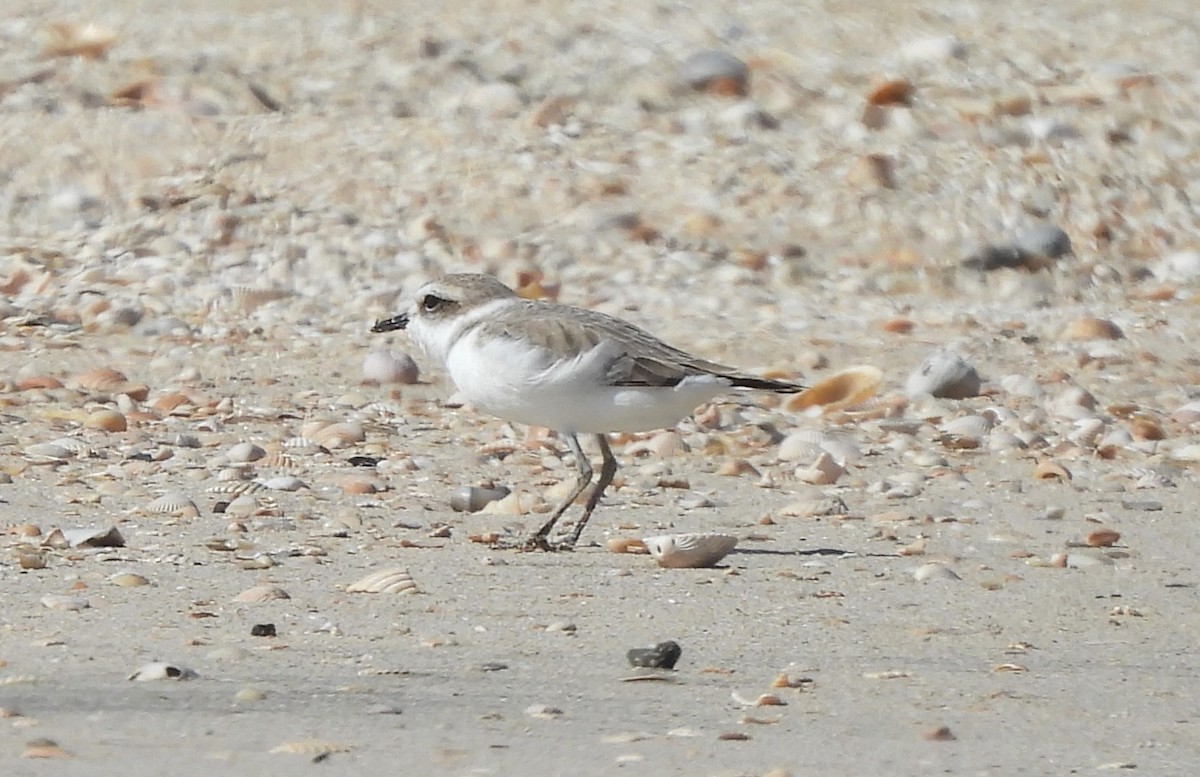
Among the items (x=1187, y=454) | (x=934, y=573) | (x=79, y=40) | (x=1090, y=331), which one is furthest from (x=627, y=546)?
(x=79, y=40)

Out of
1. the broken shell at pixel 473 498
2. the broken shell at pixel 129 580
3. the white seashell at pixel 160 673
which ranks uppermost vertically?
the white seashell at pixel 160 673

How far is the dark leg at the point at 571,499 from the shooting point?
543 cm

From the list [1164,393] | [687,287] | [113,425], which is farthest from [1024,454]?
[113,425]

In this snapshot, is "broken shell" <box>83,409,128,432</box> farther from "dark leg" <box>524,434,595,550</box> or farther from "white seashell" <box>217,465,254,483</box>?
"dark leg" <box>524,434,595,550</box>

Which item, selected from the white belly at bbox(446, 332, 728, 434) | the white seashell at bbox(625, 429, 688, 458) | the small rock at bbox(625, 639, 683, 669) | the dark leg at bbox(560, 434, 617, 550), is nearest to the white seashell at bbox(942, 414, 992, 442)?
the white seashell at bbox(625, 429, 688, 458)

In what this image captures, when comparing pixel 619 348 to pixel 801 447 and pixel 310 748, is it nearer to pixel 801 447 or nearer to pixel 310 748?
pixel 801 447

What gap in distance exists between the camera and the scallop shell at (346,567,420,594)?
4711mm

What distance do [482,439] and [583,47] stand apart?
4.24 metres

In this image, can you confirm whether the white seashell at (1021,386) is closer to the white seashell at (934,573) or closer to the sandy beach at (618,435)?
the sandy beach at (618,435)

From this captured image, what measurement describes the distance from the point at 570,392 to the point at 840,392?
2.19 m

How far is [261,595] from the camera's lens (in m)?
4.55

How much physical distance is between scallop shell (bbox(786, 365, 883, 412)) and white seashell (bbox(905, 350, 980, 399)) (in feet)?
0.49

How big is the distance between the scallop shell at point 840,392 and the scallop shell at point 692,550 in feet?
7.38

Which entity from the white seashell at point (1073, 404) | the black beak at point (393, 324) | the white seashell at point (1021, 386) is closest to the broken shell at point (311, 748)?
the black beak at point (393, 324)
